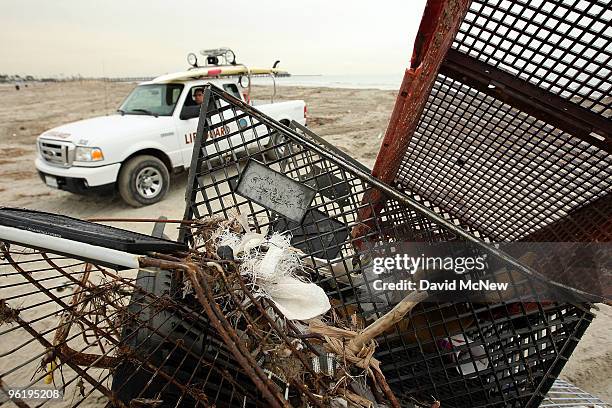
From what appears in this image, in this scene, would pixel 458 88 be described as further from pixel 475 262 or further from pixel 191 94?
pixel 191 94

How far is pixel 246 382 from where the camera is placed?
4.36ft

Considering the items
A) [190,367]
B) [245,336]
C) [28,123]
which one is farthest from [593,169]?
[28,123]

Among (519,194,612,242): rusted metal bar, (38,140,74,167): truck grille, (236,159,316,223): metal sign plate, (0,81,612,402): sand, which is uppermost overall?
(236,159,316,223): metal sign plate

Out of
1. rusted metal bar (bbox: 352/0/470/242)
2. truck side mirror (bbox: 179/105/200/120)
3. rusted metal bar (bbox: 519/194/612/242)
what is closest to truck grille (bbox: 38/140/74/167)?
truck side mirror (bbox: 179/105/200/120)

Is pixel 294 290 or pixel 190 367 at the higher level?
pixel 294 290

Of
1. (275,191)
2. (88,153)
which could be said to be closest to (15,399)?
(275,191)

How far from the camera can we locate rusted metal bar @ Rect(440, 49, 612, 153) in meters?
1.42

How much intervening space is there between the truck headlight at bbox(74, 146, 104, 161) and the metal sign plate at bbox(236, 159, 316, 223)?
151 inches

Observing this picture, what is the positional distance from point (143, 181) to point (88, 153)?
2.49 feet

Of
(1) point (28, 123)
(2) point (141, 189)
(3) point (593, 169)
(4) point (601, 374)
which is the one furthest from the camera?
(1) point (28, 123)

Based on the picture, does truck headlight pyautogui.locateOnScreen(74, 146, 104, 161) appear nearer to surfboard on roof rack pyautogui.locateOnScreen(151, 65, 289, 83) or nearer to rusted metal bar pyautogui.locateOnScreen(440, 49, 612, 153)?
surfboard on roof rack pyautogui.locateOnScreen(151, 65, 289, 83)

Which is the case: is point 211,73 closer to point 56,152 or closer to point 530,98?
point 56,152

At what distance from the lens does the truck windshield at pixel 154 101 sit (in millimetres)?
5430

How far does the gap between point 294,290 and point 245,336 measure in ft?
0.86
